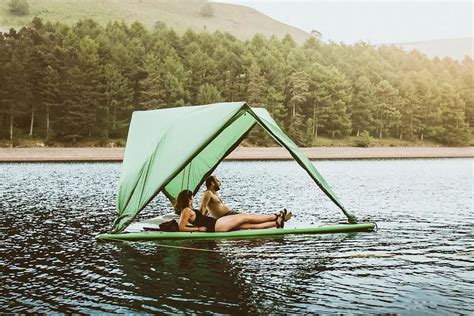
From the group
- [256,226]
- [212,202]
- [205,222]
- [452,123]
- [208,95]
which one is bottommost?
[256,226]

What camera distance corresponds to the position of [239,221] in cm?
1770

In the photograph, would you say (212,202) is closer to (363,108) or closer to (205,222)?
(205,222)

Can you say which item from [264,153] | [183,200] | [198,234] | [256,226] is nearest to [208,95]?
[264,153]

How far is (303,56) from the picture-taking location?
120 metres

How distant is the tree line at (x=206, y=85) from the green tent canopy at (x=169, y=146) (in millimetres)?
63448

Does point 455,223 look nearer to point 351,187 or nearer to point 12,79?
point 351,187

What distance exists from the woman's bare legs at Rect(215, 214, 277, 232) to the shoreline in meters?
56.3

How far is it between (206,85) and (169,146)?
80259 mm

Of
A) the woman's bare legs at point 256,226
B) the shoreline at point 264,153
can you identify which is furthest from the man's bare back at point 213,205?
the shoreline at point 264,153

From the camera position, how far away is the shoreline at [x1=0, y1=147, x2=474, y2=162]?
2867 inches

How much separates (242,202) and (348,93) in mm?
85172

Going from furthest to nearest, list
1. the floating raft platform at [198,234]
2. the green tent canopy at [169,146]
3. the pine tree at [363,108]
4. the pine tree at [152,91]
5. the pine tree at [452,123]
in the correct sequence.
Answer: the pine tree at [452,123] → the pine tree at [363,108] → the pine tree at [152,91] → the green tent canopy at [169,146] → the floating raft platform at [198,234]

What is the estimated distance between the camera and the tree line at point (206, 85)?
273 feet

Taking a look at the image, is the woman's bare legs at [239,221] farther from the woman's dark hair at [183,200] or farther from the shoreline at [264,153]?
the shoreline at [264,153]
